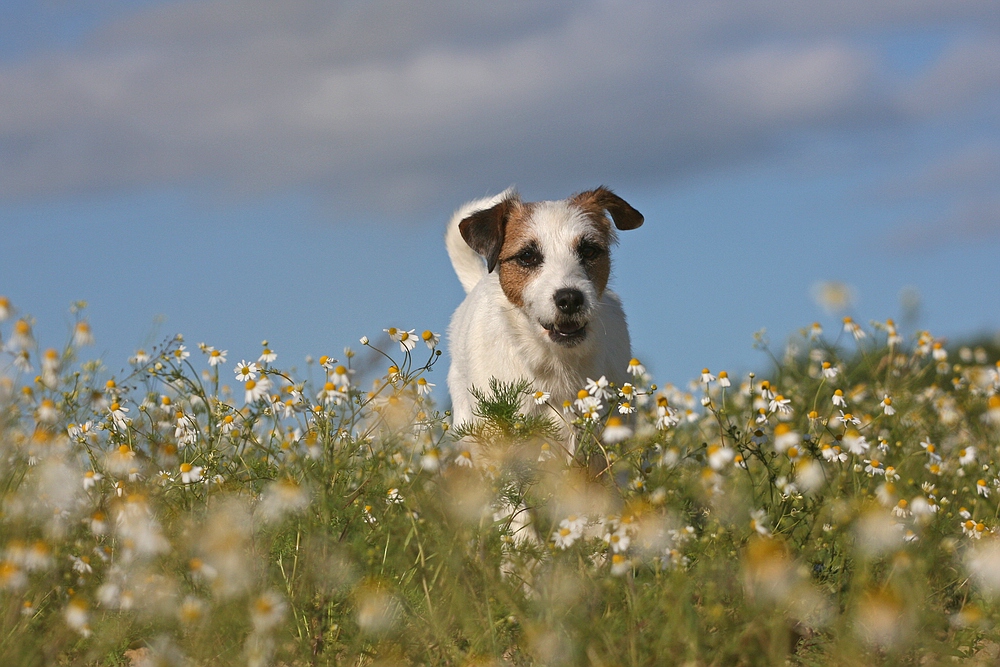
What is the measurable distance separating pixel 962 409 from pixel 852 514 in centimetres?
398

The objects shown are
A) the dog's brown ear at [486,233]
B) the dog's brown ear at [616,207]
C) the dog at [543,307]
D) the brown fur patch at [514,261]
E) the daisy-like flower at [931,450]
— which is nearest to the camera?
the daisy-like flower at [931,450]

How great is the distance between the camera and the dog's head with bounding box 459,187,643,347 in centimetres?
533

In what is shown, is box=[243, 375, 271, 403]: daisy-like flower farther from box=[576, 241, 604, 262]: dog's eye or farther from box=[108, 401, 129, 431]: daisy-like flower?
box=[576, 241, 604, 262]: dog's eye

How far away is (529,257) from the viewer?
5629 millimetres

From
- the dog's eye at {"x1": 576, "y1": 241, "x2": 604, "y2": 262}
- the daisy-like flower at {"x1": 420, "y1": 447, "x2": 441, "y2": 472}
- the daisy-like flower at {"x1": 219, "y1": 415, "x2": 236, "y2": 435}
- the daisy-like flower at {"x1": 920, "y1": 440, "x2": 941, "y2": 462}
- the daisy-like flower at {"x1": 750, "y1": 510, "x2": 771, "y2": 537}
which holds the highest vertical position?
the dog's eye at {"x1": 576, "y1": 241, "x2": 604, "y2": 262}

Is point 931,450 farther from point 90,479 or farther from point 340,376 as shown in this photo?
point 90,479

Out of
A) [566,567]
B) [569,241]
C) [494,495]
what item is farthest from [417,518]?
[569,241]

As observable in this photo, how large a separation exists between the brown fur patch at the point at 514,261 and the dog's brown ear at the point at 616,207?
0.45m

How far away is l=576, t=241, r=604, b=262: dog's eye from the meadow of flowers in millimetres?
1085

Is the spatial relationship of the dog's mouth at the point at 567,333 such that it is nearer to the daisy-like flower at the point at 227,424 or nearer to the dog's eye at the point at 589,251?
the dog's eye at the point at 589,251

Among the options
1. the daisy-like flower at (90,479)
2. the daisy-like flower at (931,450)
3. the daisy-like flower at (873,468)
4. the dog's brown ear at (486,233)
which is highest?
the dog's brown ear at (486,233)

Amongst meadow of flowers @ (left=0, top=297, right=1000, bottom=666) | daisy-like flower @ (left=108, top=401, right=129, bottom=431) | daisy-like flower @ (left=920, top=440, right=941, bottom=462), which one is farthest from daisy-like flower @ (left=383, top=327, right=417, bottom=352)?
daisy-like flower @ (left=920, top=440, right=941, bottom=462)

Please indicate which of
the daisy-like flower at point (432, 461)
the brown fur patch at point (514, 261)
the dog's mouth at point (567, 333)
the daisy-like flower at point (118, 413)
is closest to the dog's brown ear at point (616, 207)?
the brown fur patch at point (514, 261)

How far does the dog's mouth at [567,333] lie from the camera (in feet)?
17.8
